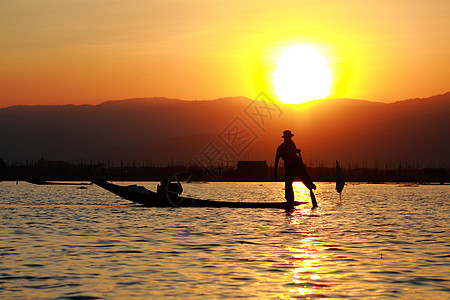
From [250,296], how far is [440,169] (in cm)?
14486

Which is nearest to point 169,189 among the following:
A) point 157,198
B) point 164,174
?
point 157,198

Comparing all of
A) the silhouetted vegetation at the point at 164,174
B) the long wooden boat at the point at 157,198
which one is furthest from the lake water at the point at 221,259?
the silhouetted vegetation at the point at 164,174

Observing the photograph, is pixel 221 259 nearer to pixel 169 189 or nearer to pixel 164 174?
pixel 169 189

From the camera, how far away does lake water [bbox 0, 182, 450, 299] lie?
1458cm

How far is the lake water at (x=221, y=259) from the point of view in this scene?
574 inches

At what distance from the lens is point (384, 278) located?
16203 mm

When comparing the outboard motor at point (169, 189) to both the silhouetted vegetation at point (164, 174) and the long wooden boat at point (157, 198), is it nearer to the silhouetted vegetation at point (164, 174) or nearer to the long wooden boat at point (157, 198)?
the long wooden boat at point (157, 198)

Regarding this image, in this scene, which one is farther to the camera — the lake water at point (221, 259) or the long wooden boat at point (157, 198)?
the long wooden boat at point (157, 198)

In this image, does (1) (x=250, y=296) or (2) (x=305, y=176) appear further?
(2) (x=305, y=176)

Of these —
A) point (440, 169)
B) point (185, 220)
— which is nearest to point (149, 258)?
point (185, 220)

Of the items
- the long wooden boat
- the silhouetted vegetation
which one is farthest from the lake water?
the silhouetted vegetation

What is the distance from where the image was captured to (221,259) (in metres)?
19.6

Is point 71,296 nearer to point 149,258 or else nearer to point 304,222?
point 149,258

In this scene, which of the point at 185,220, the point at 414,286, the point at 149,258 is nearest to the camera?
the point at 414,286
